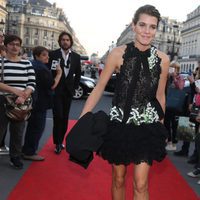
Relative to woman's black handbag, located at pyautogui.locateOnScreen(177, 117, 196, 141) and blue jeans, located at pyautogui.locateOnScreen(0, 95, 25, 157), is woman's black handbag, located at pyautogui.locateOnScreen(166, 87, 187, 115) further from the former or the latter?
blue jeans, located at pyautogui.locateOnScreen(0, 95, 25, 157)

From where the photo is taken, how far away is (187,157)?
24.3ft

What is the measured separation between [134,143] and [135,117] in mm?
203

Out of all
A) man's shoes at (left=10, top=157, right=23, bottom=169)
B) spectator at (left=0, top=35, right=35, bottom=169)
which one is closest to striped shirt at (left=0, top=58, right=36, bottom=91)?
spectator at (left=0, top=35, right=35, bottom=169)

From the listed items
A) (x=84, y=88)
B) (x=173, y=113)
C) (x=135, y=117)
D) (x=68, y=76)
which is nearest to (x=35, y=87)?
(x=68, y=76)

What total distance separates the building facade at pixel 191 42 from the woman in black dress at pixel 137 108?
120402 mm

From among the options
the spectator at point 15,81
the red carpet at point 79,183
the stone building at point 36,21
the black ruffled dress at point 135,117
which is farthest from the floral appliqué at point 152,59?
the stone building at point 36,21

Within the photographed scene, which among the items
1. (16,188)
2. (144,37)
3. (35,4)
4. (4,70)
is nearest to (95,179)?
(16,188)

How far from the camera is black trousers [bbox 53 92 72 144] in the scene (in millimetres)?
6703

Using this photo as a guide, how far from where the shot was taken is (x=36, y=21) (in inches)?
6821

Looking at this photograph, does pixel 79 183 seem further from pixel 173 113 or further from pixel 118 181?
pixel 173 113

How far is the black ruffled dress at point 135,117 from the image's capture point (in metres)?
3.10

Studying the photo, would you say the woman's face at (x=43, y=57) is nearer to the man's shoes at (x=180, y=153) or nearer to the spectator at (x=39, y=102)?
the spectator at (x=39, y=102)

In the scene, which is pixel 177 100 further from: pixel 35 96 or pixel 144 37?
pixel 144 37

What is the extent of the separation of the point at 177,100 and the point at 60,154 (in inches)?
94.5
